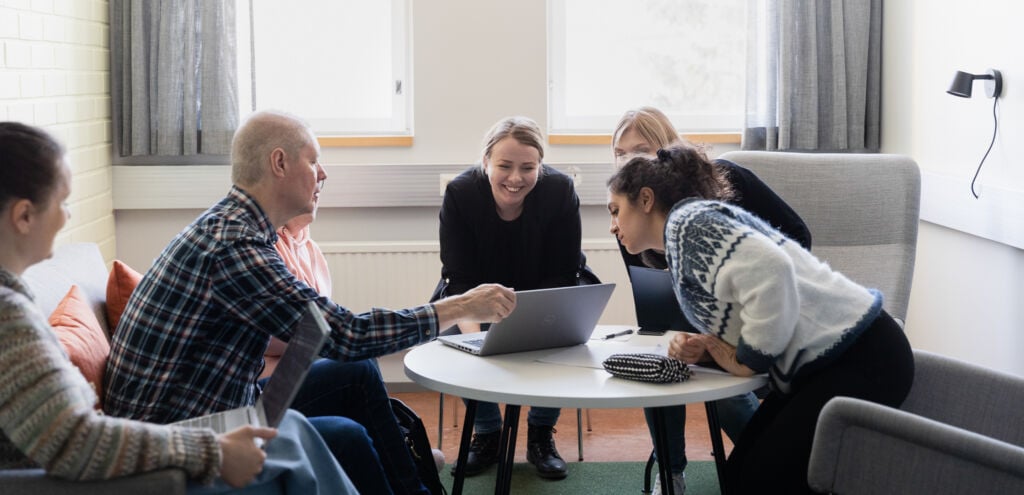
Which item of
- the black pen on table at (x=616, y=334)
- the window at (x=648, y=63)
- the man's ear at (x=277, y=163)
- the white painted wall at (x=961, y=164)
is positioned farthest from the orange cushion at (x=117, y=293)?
the white painted wall at (x=961, y=164)

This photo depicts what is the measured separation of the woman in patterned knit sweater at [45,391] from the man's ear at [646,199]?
1032 mm

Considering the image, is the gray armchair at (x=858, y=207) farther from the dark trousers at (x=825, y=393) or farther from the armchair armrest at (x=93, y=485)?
the armchair armrest at (x=93, y=485)

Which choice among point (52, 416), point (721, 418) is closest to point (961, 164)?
point (721, 418)

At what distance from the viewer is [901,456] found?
6.08ft

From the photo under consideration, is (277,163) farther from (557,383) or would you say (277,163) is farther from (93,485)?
(93,485)

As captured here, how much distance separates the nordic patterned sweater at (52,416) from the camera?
1538 millimetres

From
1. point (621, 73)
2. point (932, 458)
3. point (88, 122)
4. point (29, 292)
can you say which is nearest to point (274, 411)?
point (29, 292)

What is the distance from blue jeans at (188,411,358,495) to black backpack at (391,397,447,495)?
67 cm

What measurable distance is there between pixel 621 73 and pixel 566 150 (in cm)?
43

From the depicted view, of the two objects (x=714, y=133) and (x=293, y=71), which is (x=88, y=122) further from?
(x=714, y=133)

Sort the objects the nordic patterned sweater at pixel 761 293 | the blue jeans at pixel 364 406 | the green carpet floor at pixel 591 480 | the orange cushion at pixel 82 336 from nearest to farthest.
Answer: the nordic patterned sweater at pixel 761 293 → the orange cushion at pixel 82 336 → the blue jeans at pixel 364 406 → the green carpet floor at pixel 591 480

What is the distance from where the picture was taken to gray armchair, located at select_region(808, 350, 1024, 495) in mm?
1742

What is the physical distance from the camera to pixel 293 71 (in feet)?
14.3

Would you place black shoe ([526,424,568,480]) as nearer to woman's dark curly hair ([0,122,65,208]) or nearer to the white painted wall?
the white painted wall
